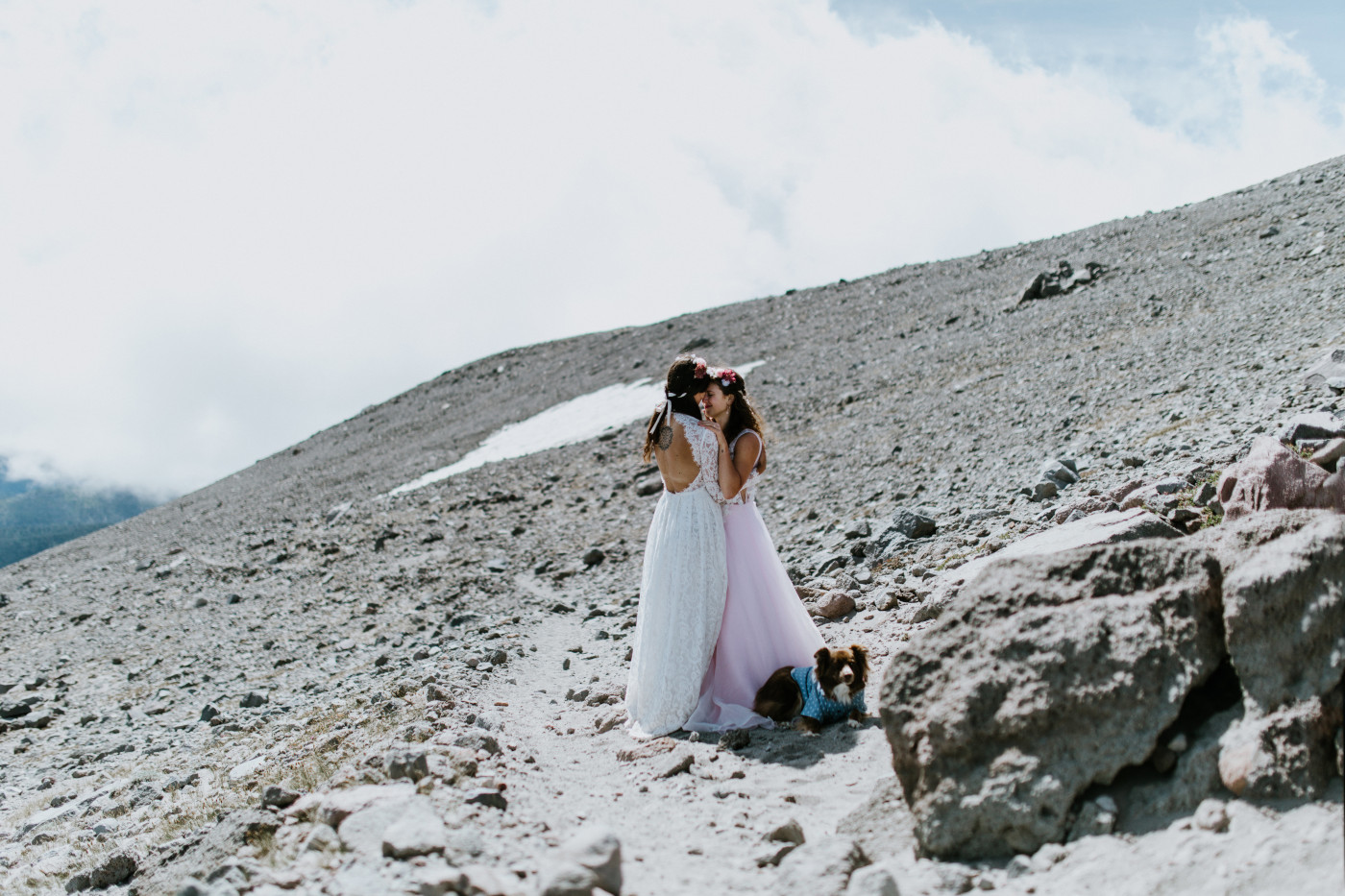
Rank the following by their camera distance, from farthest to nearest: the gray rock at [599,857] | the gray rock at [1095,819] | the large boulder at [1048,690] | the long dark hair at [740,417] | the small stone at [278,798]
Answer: the long dark hair at [740,417], the small stone at [278,798], the gray rock at [599,857], the large boulder at [1048,690], the gray rock at [1095,819]

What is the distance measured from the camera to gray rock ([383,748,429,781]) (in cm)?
532

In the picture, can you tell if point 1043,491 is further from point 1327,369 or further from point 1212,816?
point 1212,816

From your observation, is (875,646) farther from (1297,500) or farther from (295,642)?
(295,642)

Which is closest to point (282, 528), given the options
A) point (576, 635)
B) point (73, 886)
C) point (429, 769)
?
point (576, 635)

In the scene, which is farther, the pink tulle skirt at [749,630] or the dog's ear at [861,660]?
the pink tulle skirt at [749,630]

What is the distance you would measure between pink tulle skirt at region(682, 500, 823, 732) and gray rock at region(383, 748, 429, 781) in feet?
6.54

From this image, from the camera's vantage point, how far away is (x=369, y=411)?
37.3m

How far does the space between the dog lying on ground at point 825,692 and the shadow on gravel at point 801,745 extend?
78 mm

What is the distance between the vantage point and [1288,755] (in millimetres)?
3396

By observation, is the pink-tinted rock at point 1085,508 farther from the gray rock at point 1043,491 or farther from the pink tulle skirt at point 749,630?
the pink tulle skirt at point 749,630

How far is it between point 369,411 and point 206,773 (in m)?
30.5

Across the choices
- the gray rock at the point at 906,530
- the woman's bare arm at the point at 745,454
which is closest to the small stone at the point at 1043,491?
the gray rock at the point at 906,530

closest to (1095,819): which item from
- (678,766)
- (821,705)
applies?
(821,705)

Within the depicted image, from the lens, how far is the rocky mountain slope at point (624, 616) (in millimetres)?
4125
